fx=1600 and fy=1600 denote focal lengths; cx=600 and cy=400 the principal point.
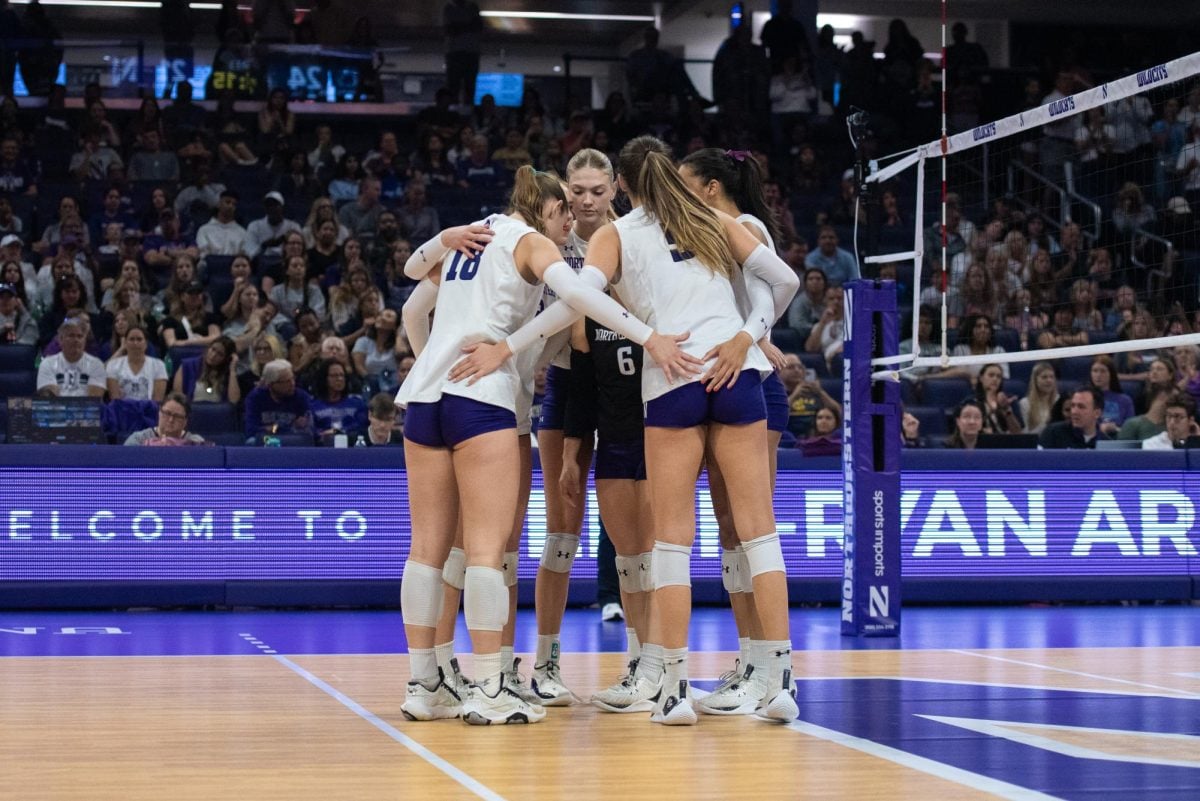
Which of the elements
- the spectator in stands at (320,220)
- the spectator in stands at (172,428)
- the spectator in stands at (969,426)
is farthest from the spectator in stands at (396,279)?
the spectator in stands at (969,426)

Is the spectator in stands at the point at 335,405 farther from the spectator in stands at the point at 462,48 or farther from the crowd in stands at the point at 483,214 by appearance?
the spectator in stands at the point at 462,48

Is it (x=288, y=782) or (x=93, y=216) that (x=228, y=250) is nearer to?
(x=93, y=216)

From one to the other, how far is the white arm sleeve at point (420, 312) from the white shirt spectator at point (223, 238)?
32.9 ft

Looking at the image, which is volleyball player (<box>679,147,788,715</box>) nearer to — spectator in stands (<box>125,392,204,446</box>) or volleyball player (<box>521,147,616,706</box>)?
volleyball player (<box>521,147,616,706</box>)

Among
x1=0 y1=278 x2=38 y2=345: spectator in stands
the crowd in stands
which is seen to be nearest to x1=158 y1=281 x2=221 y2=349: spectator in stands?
the crowd in stands

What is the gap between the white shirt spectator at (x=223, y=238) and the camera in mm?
15922

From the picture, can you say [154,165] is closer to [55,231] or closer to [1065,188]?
[55,231]

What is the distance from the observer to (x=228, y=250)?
52.3ft

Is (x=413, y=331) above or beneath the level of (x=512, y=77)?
beneath

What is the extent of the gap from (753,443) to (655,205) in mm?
961

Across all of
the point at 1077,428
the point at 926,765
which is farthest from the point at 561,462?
the point at 1077,428

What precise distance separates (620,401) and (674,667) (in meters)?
1.12

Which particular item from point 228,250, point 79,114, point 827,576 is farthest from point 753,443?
point 79,114

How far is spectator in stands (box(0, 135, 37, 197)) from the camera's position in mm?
16859
